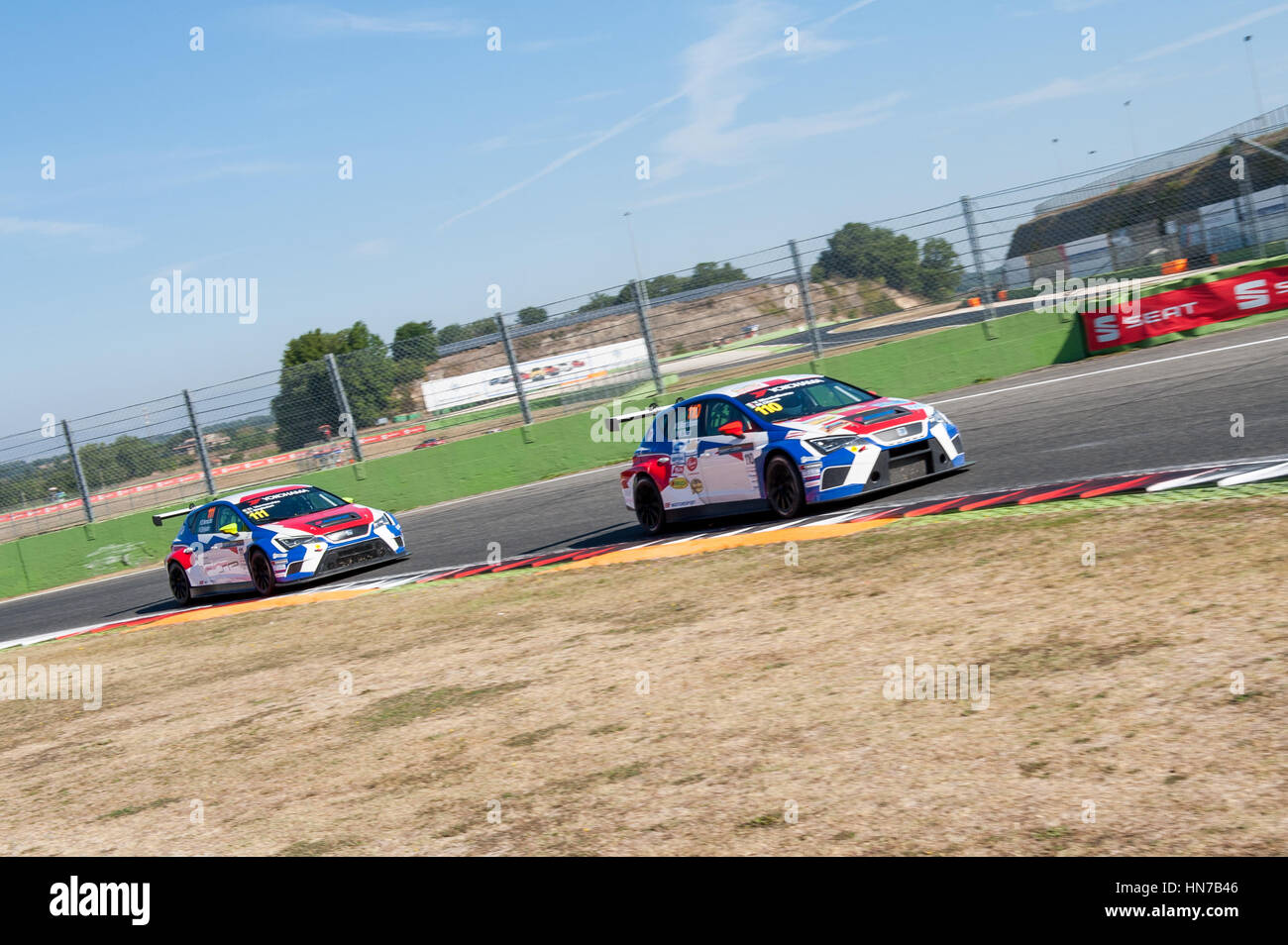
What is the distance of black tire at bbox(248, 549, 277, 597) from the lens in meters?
14.5

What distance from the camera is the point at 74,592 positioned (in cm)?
2134

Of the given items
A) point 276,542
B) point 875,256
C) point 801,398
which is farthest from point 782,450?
point 875,256

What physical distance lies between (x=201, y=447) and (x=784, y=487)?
14.7 m

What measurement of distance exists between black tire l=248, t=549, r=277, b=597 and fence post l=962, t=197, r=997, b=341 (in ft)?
39.5

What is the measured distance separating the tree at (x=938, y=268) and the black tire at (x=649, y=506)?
8936 millimetres

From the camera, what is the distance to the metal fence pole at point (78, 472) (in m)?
22.9

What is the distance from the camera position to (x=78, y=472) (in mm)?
23188

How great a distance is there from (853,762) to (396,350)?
1789 centimetres

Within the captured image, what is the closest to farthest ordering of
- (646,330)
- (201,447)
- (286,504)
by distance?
(286,504) → (646,330) → (201,447)

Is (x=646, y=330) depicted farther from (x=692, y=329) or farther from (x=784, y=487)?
(x=784, y=487)

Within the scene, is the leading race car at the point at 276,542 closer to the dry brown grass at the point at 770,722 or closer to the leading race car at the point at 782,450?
the leading race car at the point at 782,450

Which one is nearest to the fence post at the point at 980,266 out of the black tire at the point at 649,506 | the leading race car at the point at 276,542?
the black tire at the point at 649,506
